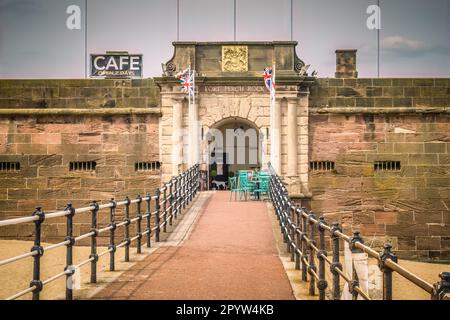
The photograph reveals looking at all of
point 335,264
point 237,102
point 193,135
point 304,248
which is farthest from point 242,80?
point 335,264

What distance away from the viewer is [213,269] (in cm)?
751

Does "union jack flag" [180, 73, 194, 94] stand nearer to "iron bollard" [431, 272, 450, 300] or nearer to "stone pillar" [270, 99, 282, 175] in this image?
"stone pillar" [270, 99, 282, 175]

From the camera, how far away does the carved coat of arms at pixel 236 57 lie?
18.8 m

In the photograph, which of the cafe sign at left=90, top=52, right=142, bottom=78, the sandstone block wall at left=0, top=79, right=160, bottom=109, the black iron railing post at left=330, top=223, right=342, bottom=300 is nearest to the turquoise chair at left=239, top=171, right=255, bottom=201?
the sandstone block wall at left=0, top=79, right=160, bottom=109

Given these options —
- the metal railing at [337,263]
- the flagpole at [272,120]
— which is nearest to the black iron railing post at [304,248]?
the metal railing at [337,263]

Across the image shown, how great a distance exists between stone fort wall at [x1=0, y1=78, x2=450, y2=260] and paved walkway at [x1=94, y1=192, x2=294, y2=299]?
7.02 meters

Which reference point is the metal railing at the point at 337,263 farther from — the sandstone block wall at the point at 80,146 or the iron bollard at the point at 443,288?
the sandstone block wall at the point at 80,146

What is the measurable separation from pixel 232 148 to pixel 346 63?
5103 mm

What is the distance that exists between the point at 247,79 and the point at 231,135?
10.1 feet

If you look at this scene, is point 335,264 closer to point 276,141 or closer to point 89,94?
point 276,141

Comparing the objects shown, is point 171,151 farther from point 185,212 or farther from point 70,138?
point 185,212

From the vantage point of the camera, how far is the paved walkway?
20.2 feet
